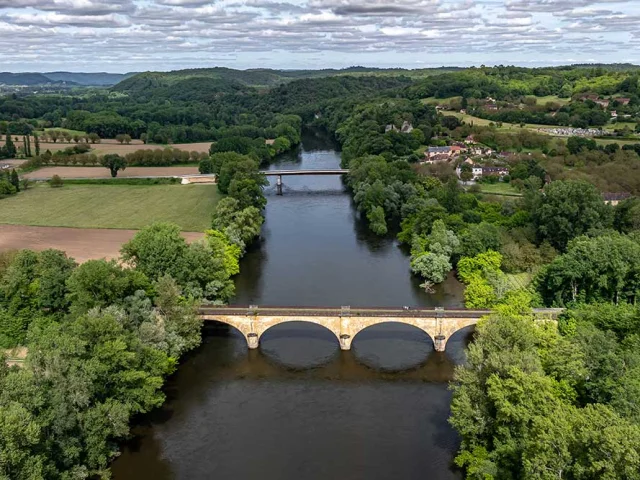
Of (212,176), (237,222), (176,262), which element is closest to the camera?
(176,262)

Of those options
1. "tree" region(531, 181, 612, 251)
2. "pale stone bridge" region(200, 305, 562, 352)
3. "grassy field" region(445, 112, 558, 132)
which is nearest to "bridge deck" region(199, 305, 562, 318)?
"pale stone bridge" region(200, 305, 562, 352)

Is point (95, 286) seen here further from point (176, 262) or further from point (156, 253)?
point (176, 262)

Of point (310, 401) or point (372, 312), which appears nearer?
point (310, 401)

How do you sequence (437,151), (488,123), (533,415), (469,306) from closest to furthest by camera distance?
(533,415) → (469,306) → (437,151) → (488,123)

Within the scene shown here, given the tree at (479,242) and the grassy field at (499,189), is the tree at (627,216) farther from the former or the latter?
the grassy field at (499,189)

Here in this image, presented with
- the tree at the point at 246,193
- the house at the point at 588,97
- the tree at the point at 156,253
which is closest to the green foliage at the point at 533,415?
the tree at the point at 156,253

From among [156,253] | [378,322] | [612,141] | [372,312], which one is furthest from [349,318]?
[612,141]
